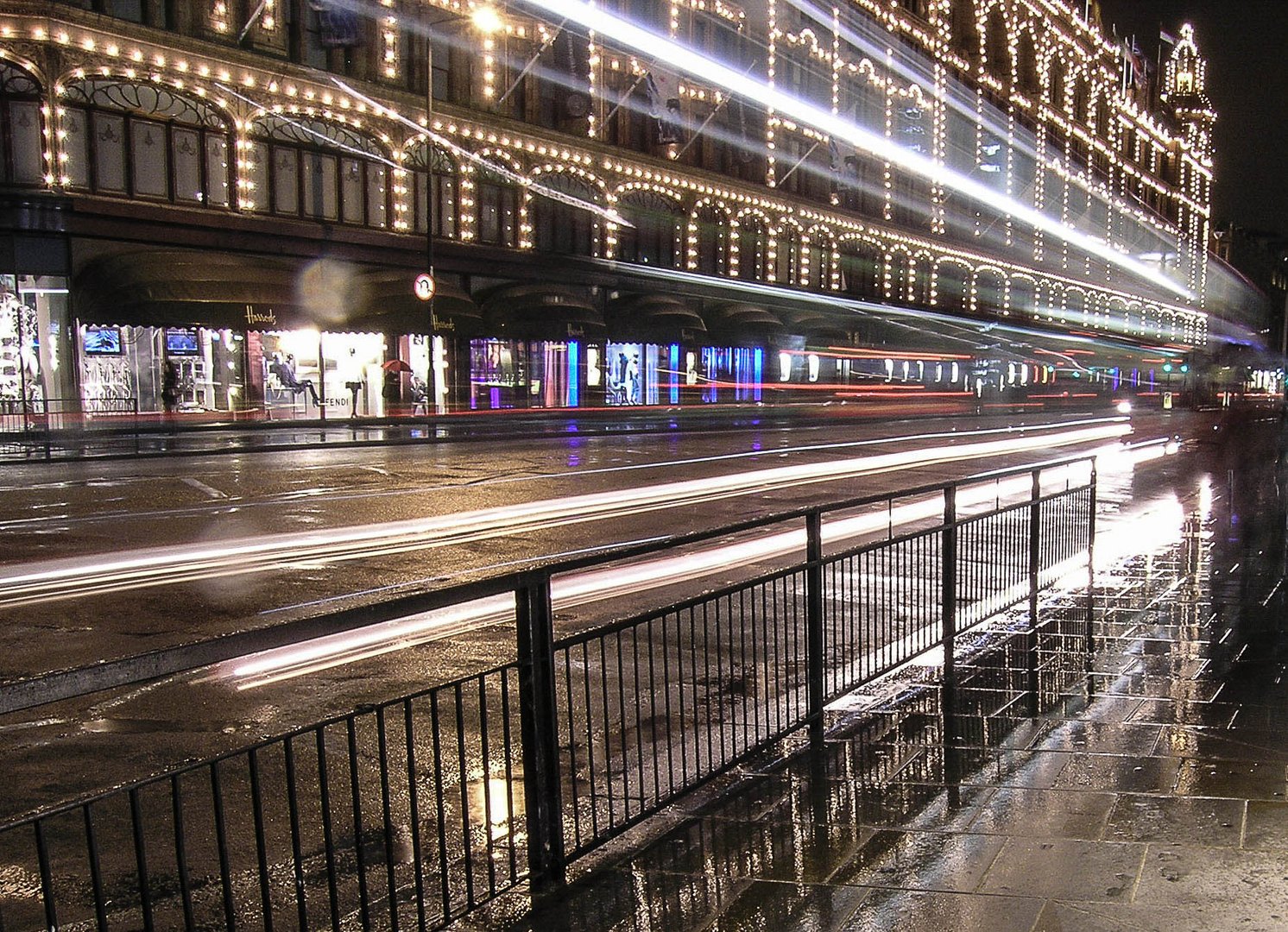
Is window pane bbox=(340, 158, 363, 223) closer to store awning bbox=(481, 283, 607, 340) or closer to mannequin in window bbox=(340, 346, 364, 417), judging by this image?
mannequin in window bbox=(340, 346, 364, 417)

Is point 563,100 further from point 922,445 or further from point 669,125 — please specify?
point 922,445

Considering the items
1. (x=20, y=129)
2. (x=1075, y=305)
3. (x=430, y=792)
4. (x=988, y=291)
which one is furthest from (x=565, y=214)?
(x=1075, y=305)

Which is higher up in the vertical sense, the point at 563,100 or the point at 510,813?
the point at 563,100

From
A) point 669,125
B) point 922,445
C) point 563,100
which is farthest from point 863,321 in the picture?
point 922,445

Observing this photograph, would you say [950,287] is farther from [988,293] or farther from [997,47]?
A: [997,47]

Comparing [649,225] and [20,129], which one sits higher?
[20,129]

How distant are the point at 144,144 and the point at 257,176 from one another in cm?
363

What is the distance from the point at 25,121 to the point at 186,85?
4.78 metres

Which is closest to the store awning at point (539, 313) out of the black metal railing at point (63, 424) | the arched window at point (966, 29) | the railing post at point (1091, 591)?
the black metal railing at point (63, 424)

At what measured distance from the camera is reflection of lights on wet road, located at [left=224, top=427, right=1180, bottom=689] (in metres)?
8.42

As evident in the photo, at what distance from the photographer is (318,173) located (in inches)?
1473

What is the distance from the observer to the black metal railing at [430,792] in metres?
3.90

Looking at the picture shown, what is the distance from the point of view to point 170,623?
9.67 metres

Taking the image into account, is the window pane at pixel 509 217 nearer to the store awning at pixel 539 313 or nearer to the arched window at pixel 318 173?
the store awning at pixel 539 313
